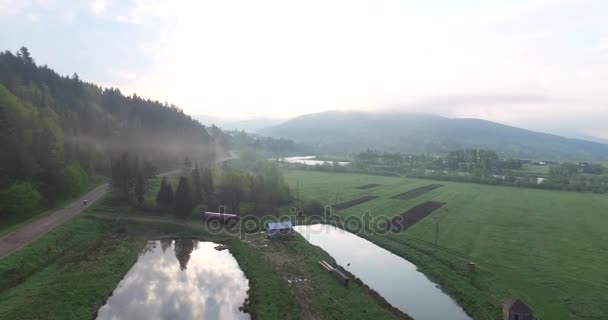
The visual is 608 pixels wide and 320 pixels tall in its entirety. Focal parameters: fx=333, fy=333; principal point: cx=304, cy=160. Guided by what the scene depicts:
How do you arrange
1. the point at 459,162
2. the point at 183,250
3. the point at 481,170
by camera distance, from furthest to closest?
the point at 459,162, the point at 481,170, the point at 183,250

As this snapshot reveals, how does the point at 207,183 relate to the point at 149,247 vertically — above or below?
above

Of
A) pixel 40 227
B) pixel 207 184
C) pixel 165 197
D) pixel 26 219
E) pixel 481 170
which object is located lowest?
pixel 40 227

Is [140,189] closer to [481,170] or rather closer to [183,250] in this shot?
[183,250]

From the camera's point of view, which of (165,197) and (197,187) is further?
(197,187)

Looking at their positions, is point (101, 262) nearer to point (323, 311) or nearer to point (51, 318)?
point (51, 318)

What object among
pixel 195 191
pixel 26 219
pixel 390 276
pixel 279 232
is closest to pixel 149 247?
pixel 195 191

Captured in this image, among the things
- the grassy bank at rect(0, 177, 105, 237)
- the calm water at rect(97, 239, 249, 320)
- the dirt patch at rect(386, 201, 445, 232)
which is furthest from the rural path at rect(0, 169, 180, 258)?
the dirt patch at rect(386, 201, 445, 232)
